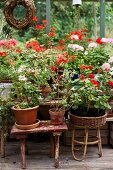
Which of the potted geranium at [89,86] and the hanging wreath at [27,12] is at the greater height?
the hanging wreath at [27,12]

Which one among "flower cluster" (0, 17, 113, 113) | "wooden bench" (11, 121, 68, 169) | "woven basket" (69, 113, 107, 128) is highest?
"flower cluster" (0, 17, 113, 113)

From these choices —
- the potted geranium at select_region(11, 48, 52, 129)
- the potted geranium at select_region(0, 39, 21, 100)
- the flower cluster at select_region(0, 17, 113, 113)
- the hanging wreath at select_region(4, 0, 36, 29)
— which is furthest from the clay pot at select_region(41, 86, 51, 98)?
the hanging wreath at select_region(4, 0, 36, 29)

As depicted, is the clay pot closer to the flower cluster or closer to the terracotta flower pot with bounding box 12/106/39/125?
the flower cluster

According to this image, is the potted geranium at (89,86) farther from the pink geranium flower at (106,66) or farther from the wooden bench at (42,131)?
the wooden bench at (42,131)

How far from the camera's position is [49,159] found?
3.63 meters

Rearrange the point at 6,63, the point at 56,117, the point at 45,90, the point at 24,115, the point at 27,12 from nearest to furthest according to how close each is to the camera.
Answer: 1. the point at 24,115
2. the point at 56,117
3. the point at 45,90
4. the point at 6,63
5. the point at 27,12

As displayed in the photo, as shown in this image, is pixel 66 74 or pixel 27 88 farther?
pixel 66 74

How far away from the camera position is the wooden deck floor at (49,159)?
11.2 ft

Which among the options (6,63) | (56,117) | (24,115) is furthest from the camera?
(6,63)

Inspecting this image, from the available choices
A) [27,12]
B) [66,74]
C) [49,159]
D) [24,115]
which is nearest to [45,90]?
[66,74]

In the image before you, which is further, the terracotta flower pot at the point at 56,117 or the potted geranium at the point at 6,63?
the potted geranium at the point at 6,63

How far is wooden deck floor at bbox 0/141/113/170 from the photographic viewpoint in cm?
342

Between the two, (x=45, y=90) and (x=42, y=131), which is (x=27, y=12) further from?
(x=42, y=131)

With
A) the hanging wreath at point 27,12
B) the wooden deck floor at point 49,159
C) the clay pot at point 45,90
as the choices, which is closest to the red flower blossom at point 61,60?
the clay pot at point 45,90
